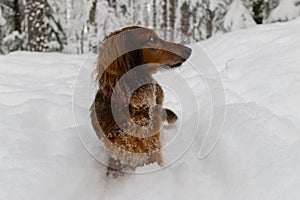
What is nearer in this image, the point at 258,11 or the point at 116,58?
the point at 116,58

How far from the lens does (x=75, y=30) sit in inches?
700

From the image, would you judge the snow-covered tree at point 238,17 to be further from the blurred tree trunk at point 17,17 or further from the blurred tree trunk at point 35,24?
the blurred tree trunk at point 17,17

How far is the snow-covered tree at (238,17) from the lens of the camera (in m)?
10.8

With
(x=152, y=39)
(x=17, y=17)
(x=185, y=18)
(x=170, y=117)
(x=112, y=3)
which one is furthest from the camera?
(x=185, y=18)

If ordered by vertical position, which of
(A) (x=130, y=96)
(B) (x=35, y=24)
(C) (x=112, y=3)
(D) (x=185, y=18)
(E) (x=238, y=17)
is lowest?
(D) (x=185, y=18)

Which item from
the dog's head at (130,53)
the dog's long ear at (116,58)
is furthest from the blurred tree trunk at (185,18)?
the dog's long ear at (116,58)

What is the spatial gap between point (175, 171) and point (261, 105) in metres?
0.88

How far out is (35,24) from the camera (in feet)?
32.5

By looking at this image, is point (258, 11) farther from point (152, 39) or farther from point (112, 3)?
point (152, 39)

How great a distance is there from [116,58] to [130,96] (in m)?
0.29

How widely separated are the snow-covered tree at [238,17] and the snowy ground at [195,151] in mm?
7230

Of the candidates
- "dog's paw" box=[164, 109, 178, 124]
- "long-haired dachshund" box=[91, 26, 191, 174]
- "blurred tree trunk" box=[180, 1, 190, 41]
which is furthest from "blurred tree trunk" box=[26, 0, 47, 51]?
"long-haired dachshund" box=[91, 26, 191, 174]

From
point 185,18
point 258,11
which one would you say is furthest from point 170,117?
point 185,18

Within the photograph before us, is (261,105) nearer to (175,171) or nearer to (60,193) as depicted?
(175,171)
